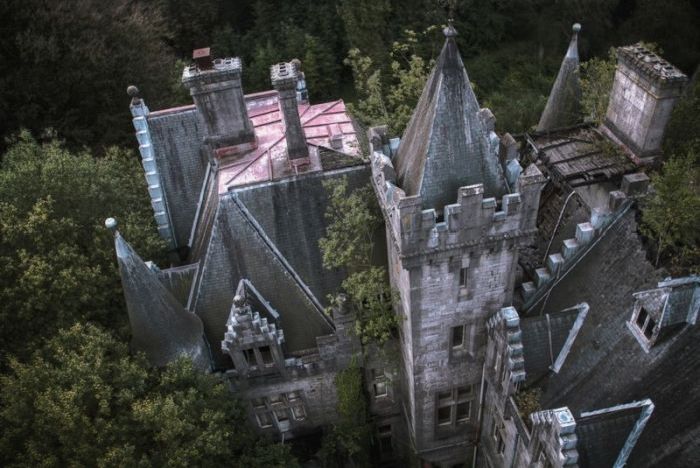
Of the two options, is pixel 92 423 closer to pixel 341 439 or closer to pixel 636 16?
pixel 341 439

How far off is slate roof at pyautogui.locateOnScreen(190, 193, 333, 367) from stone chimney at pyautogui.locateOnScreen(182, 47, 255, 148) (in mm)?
4240

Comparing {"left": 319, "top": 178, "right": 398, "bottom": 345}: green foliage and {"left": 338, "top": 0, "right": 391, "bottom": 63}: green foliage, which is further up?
{"left": 338, "top": 0, "right": 391, "bottom": 63}: green foliage

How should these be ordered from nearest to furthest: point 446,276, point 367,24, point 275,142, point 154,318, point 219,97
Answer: point 446,276
point 154,318
point 219,97
point 275,142
point 367,24

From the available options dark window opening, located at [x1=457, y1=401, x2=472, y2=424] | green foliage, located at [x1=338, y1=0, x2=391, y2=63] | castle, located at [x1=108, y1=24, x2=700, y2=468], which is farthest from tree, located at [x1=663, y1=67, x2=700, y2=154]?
green foliage, located at [x1=338, y1=0, x2=391, y2=63]

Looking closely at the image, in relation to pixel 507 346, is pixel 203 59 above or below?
above

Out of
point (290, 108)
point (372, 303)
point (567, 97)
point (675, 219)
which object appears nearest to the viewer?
point (675, 219)

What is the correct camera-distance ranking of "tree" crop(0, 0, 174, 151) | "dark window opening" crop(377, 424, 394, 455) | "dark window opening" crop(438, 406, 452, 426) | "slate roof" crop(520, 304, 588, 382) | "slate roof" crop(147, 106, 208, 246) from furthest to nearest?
1. "tree" crop(0, 0, 174, 151)
2. "dark window opening" crop(377, 424, 394, 455)
3. "slate roof" crop(147, 106, 208, 246)
4. "dark window opening" crop(438, 406, 452, 426)
5. "slate roof" crop(520, 304, 588, 382)

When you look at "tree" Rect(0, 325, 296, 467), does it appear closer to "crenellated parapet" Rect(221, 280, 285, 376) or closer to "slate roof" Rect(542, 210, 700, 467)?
"crenellated parapet" Rect(221, 280, 285, 376)

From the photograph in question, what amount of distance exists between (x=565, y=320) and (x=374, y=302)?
6771mm

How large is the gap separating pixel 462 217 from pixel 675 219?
23.3ft

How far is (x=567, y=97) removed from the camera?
95.4ft

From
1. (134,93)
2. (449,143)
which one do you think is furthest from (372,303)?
(134,93)

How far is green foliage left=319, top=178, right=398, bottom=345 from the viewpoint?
66.1 feet

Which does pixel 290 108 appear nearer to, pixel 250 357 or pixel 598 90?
pixel 250 357
